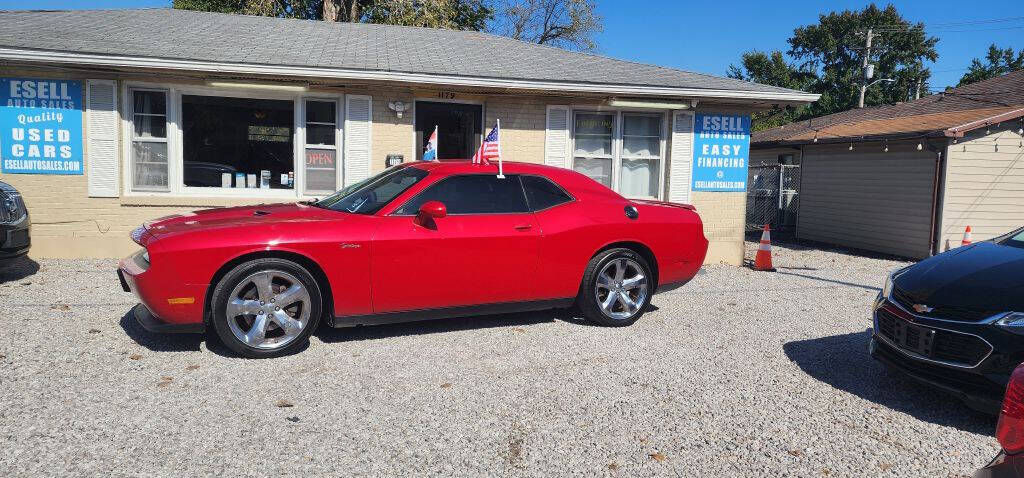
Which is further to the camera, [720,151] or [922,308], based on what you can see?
[720,151]

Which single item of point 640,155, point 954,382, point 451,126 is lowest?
point 954,382

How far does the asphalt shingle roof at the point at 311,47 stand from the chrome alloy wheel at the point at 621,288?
421 centimetres

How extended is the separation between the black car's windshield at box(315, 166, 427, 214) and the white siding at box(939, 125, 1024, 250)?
10.9m

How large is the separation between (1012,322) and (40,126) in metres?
10.4

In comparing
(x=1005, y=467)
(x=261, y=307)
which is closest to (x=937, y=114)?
(x=261, y=307)

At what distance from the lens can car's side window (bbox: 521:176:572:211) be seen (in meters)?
6.15

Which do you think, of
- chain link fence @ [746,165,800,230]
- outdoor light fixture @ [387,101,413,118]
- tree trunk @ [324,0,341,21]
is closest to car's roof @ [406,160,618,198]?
outdoor light fixture @ [387,101,413,118]

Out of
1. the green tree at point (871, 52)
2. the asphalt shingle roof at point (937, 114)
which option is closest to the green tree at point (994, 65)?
the green tree at point (871, 52)

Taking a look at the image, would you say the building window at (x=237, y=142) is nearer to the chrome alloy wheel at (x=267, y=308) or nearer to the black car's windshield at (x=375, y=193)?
the black car's windshield at (x=375, y=193)

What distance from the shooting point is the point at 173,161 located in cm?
943

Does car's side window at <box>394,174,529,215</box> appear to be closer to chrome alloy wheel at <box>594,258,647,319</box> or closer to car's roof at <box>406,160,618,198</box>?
car's roof at <box>406,160,618,198</box>

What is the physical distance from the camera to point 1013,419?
2072 millimetres

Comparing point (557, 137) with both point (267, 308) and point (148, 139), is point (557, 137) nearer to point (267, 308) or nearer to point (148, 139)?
point (148, 139)

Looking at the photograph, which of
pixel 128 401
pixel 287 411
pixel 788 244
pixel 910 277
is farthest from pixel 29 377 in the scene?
pixel 788 244
